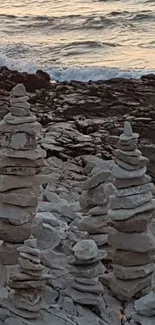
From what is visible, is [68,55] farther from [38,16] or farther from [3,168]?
[3,168]

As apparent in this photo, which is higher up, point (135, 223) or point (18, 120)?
point (18, 120)

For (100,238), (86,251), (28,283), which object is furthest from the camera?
(100,238)

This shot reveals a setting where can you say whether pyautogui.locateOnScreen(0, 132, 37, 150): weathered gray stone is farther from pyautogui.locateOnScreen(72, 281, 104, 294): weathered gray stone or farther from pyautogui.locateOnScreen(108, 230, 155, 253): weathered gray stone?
pyautogui.locateOnScreen(72, 281, 104, 294): weathered gray stone

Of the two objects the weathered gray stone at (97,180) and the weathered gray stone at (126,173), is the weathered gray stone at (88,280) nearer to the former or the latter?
the weathered gray stone at (126,173)

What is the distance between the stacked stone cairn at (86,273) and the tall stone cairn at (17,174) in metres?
0.66

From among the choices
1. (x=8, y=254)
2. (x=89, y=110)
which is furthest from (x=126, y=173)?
(x=89, y=110)

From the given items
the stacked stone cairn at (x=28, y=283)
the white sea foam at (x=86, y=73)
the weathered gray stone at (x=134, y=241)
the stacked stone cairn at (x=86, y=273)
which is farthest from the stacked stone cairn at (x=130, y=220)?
the white sea foam at (x=86, y=73)

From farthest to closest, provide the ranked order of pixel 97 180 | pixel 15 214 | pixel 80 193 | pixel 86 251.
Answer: pixel 80 193 → pixel 97 180 → pixel 15 214 → pixel 86 251

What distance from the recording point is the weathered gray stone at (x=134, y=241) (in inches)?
221

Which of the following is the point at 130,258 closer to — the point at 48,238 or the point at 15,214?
the point at 15,214

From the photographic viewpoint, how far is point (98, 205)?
625 cm

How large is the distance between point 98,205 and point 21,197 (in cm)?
62

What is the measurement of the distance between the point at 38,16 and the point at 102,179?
20620 mm

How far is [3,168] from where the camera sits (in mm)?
6043
